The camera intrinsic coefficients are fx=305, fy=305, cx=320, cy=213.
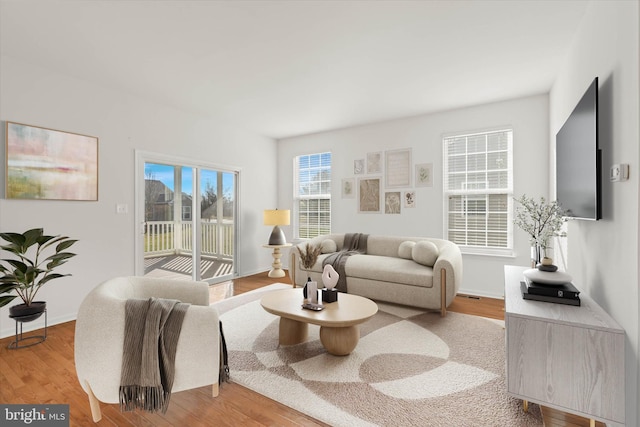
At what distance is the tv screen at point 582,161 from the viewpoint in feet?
6.03

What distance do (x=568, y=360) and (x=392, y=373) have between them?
1078 millimetres

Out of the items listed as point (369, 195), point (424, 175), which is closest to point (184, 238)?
point (369, 195)

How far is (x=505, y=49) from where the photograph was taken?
9.31ft

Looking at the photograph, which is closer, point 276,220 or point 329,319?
point 329,319

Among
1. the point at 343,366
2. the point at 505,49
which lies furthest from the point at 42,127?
the point at 505,49

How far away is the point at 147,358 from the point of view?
1.60m

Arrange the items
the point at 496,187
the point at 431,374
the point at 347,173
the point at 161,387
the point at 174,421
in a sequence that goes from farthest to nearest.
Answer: the point at 347,173, the point at 496,187, the point at 431,374, the point at 174,421, the point at 161,387

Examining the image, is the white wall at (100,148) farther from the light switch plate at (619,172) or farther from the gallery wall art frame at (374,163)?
the light switch plate at (619,172)

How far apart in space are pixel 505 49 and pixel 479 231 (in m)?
2.46

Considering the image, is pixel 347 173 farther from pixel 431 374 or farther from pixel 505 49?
pixel 431 374

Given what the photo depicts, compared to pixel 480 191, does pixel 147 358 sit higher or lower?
lower

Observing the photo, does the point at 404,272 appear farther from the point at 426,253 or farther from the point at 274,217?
the point at 274,217

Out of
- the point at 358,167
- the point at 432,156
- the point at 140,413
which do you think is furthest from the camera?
the point at 358,167

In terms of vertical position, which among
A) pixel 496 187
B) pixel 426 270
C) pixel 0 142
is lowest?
pixel 426 270
